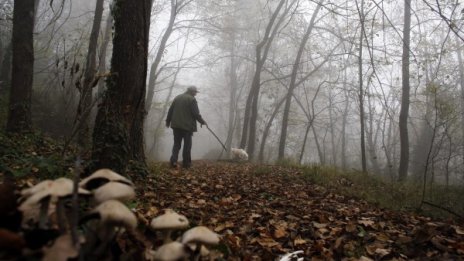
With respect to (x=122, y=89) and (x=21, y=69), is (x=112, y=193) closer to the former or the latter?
(x=122, y=89)

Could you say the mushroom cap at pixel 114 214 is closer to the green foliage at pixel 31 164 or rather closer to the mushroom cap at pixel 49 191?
the mushroom cap at pixel 49 191

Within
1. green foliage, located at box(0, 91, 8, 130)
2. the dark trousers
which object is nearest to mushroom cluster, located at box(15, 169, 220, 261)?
the dark trousers

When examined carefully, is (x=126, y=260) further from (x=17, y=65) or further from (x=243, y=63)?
(x=243, y=63)

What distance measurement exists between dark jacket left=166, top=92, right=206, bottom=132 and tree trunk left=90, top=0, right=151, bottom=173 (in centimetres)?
459

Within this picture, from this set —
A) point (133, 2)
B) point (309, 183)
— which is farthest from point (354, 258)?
point (309, 183)

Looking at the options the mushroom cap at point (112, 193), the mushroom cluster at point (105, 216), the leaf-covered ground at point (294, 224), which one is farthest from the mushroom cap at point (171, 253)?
the leaf-covered ground at point (294, 224)

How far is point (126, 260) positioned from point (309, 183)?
6.07 metres

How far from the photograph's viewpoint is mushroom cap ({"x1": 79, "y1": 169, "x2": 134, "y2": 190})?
221 cm

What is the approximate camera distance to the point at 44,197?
6.15 ft

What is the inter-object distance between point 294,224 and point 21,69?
25.2 ft

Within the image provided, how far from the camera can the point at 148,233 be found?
3.15 meters

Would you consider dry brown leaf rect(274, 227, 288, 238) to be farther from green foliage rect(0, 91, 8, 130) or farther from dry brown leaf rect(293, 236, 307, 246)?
green foliage rect(0, 91, 8, 130)

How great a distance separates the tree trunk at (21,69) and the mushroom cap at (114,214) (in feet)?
25.3

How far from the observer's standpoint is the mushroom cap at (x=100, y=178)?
7.27 ft
